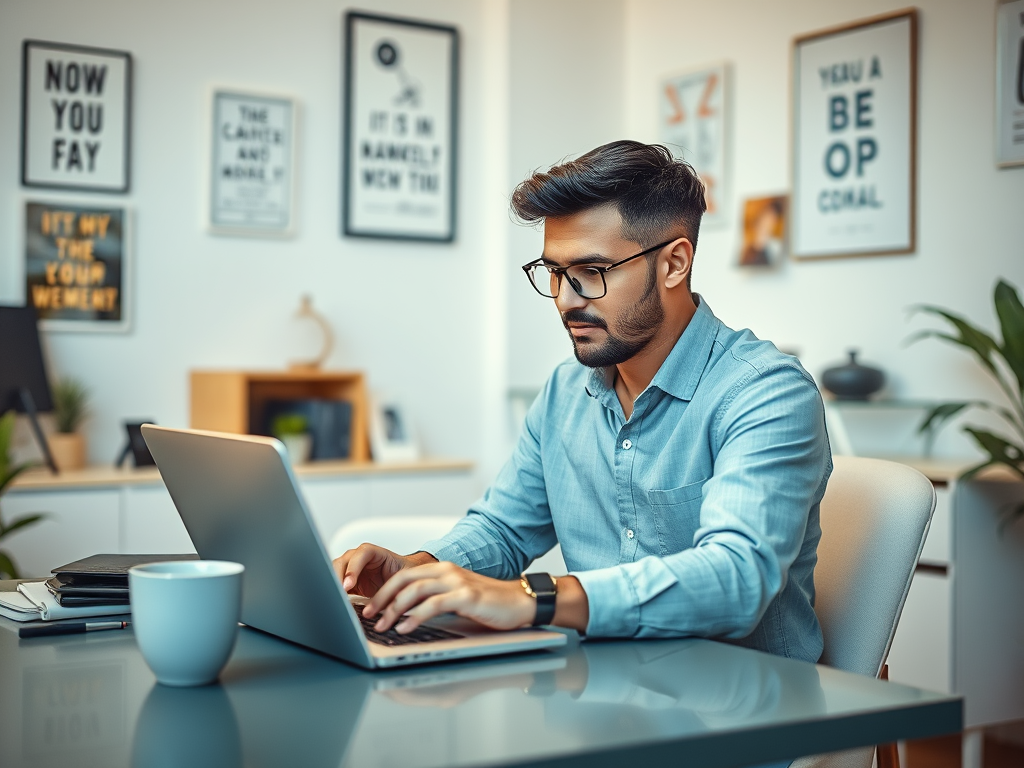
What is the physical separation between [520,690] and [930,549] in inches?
90.7

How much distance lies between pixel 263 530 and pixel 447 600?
0.19 metres

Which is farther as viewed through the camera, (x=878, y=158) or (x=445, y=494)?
(x=445, y=494)

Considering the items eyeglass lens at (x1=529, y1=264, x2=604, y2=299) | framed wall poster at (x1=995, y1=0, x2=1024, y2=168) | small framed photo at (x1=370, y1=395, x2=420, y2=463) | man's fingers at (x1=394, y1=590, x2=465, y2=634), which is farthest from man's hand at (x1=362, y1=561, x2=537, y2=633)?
small framed photo at (x1=370, y1=395, x2=420, y2=463)

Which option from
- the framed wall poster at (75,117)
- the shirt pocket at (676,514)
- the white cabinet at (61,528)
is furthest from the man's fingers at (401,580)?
the framed wall poster at (75,117)

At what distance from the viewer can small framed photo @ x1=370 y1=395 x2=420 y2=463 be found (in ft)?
13.4

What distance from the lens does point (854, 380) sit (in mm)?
3453

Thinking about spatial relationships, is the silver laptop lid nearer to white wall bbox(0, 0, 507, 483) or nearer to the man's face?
the man's face

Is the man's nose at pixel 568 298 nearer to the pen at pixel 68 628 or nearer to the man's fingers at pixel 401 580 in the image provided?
the man's fingers at pixel 401 580

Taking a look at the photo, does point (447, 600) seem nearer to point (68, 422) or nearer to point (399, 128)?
point (68, 422)

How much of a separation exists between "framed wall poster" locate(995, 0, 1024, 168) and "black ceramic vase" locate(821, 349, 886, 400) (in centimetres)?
70

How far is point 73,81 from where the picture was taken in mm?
3770

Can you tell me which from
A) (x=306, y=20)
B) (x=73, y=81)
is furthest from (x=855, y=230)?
(x=73, y=81)

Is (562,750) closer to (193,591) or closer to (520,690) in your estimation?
(520,690)

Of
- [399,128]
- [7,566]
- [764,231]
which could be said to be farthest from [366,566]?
[399,128]
